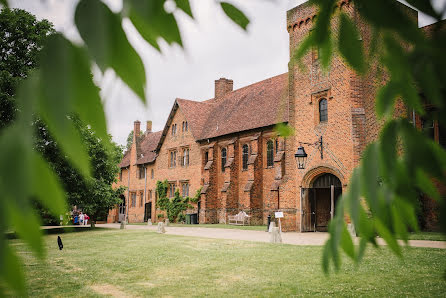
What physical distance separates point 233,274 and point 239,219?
19.4 m

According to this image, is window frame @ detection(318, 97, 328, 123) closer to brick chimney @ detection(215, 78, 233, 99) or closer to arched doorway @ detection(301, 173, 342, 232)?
arched doorway @ detection(301, 173, 342, 232)

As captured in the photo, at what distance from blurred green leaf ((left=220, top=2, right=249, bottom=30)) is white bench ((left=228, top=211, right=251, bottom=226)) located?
26.9 m

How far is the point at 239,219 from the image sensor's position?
2794 cm

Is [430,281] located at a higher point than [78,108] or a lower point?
lower

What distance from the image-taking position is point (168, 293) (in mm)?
6996

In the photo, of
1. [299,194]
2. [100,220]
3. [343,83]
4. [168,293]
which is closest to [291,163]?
[299,194]

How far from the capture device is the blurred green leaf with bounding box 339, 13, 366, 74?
34.6 inches

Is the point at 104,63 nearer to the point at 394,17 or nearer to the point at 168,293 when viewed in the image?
the point at 394,17

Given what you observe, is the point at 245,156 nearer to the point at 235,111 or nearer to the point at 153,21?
the point at 235,111

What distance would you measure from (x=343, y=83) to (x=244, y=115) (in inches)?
497

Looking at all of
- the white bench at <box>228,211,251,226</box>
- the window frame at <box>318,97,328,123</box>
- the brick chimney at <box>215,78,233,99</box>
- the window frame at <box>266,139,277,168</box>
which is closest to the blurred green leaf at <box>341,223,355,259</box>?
the window frame at <box>318,97,328,123</box>

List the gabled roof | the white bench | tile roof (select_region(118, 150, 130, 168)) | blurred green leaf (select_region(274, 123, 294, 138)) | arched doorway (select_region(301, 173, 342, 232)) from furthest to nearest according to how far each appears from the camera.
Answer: tile roof (select_region(118, 150, 130, 168)) < the gabled roof < the white bench < arched doorway (select_region(301, 173, 342, 232)) < blurred green leaf (select_region(274, 123, 294, 138))

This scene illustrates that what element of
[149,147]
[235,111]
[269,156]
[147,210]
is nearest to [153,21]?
[269,156]

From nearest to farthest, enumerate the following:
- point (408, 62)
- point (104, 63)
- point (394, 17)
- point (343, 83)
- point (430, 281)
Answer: point (104, 63)
point (394, 17)
point (408, 62)
point (430, 281)
point (343, 83)
